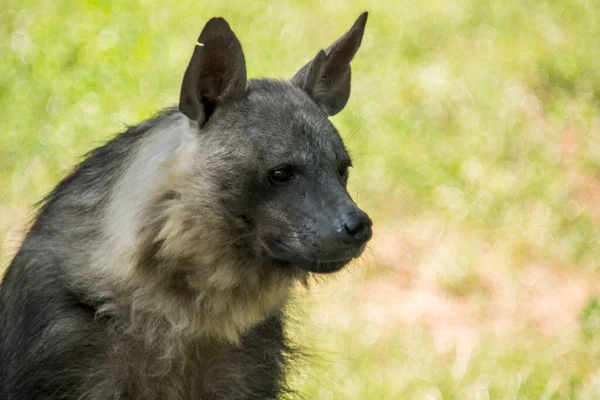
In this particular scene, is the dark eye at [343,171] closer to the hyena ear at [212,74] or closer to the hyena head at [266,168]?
the hyena head at [266,168]

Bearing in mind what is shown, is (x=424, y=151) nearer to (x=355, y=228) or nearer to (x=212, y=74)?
(x=212, y=74)

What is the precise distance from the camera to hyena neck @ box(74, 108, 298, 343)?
3.63 meters

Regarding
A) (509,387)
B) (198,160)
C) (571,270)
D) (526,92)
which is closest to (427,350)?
(509,387)

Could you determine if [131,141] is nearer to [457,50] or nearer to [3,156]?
[3,156]

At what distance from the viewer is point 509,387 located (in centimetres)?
506

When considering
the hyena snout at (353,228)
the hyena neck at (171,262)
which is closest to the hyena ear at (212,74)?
the hyena neck at (171,262)

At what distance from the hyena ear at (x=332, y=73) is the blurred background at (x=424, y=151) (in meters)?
1.27

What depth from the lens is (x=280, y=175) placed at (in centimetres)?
361

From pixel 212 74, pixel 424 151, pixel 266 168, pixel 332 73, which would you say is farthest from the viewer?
pixel 424 151

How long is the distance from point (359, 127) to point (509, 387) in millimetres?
2410

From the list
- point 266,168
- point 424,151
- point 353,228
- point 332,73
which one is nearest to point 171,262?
point 266,168

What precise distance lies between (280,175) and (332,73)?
2.44 feet

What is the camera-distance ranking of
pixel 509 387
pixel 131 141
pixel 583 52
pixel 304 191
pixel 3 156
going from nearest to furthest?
pixel 304 191, pixel 131 141, pixel 509 387, pixel 3 156, pixel 583 52

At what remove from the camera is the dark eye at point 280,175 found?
3.61 meters
